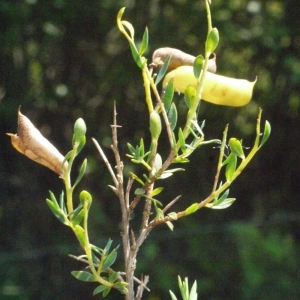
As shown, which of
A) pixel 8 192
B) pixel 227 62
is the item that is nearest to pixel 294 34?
pixel 227 62

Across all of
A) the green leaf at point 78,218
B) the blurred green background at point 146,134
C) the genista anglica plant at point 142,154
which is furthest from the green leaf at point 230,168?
the blurred green background at point 146,134

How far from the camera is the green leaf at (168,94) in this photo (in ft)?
1.55

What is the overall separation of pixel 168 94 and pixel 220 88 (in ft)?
0.11

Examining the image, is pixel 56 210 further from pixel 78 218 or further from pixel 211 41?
pixel 211 41

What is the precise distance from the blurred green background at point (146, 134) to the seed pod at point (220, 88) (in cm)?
211

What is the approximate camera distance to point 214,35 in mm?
461

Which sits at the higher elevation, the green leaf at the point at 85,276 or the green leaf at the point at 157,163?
the green leaf at the point at 157,163

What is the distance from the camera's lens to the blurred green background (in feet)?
8.77

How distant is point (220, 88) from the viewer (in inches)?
18.8

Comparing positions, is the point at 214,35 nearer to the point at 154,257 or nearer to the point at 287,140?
the point at 154,257

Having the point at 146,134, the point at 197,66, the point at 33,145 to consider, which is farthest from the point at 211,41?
the point at 146,134

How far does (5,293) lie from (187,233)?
0.71 meters

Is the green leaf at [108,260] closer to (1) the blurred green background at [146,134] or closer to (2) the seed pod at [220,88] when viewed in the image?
(2) the seed pod at [220,88]

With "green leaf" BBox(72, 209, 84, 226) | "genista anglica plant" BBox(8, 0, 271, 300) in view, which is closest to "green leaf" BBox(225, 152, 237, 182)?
"genista anglica plant" BBox(8, 0, 271, 300)
